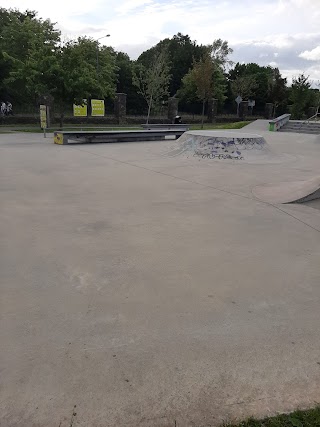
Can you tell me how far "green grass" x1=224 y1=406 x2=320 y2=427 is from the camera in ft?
6.96

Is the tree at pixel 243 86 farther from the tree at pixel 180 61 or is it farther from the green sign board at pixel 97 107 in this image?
the green sign board at pixel 97 107

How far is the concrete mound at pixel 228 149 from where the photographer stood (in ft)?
44.6

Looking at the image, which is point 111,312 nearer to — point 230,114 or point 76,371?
point 76,371

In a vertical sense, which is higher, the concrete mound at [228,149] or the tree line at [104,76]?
the tree line at [104,76]

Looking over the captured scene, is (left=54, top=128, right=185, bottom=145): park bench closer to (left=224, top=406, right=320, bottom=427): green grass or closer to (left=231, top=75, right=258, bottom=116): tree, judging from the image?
(left=224, top=406, right=320, bottom=427): green grass

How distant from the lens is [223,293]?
3.68 meters

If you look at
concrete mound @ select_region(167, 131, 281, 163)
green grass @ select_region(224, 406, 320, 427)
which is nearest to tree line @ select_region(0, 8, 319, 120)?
concrete mound @ select_region(167, 131, 281, 163)

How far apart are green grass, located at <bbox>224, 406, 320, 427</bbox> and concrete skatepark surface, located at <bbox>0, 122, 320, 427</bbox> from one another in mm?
78

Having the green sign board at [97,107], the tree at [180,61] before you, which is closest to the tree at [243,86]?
the tree at [180,61]

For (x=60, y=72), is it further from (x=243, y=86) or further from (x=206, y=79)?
(x=243, y=86)

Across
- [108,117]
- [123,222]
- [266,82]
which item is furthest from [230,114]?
[123,222]

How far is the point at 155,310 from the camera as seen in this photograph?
10.9 ft

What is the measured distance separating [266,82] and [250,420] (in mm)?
61056

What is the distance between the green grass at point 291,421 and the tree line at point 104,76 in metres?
25.6
